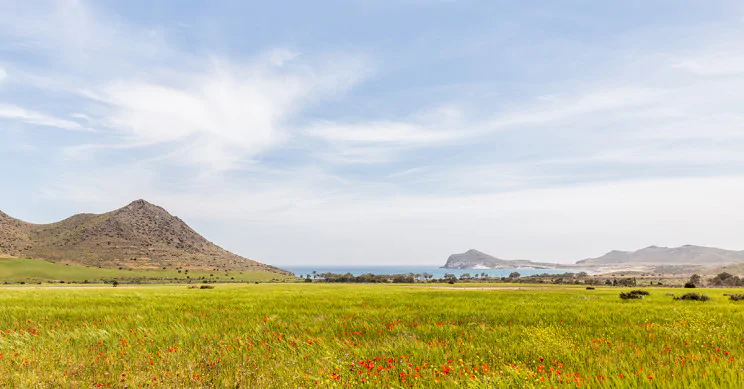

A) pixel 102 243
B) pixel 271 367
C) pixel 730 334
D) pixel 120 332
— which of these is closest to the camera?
pixel 271 367

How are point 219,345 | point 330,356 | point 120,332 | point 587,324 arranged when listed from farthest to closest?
point 587,324 < point 120,332 < point 219,345 < point 330,356

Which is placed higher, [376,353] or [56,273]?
[376,353]

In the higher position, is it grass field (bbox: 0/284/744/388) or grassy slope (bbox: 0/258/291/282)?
grass field (bbox: 0/284/744/388)

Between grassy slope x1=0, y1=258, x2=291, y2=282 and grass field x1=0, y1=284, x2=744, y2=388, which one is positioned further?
grassy slope x1=0, y1=258, x2=291, y2=282

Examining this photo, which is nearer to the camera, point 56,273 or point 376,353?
point 376,353

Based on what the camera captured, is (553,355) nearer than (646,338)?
Yes

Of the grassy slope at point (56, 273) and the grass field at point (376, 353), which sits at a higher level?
the grass field at point (376, 353)

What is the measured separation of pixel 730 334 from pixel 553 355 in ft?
21.4

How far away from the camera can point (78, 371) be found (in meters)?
7.60

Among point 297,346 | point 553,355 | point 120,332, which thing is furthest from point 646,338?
point 120,332

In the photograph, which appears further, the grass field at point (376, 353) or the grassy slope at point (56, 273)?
the grassy slope at point (56, 273)

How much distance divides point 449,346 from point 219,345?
18.8 feet

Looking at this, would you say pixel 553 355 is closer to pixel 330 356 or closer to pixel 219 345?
pixel 330 356

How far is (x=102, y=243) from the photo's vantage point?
19775 cm
